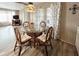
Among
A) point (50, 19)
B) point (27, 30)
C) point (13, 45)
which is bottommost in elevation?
point (13, 45)

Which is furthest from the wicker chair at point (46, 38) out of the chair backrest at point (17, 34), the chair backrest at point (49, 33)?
the chair backrest at point (17, 34)

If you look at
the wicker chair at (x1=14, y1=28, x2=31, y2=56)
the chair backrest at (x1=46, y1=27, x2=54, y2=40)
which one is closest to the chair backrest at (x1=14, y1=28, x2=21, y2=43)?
the wicker chair at (x1=14, y1=28, x2=31, y2=56)

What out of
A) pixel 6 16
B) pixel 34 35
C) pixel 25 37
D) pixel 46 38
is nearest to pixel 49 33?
pixel 46 38

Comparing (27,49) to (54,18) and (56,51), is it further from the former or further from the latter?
(54,18)

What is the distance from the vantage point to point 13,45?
131 cm

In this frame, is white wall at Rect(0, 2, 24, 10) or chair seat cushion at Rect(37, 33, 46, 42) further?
chair seat cushion at Rect(37, 33, 46, 42)

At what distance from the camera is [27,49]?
1.31 metres

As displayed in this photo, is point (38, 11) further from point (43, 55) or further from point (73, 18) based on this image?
point (43, 55)

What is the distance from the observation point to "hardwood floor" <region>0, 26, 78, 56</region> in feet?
4.12

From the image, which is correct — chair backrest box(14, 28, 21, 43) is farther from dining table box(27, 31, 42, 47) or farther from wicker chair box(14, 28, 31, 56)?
dining table box(27, 31, 42, 47)

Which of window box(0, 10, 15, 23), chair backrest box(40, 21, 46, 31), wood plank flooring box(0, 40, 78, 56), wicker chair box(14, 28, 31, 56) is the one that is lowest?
wood plank flooring box(0, 40, 78, 56)

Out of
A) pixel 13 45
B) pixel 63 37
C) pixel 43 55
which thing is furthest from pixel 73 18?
pixel 13 45

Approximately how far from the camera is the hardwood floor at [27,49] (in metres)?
1.26

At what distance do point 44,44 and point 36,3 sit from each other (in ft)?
1.60
